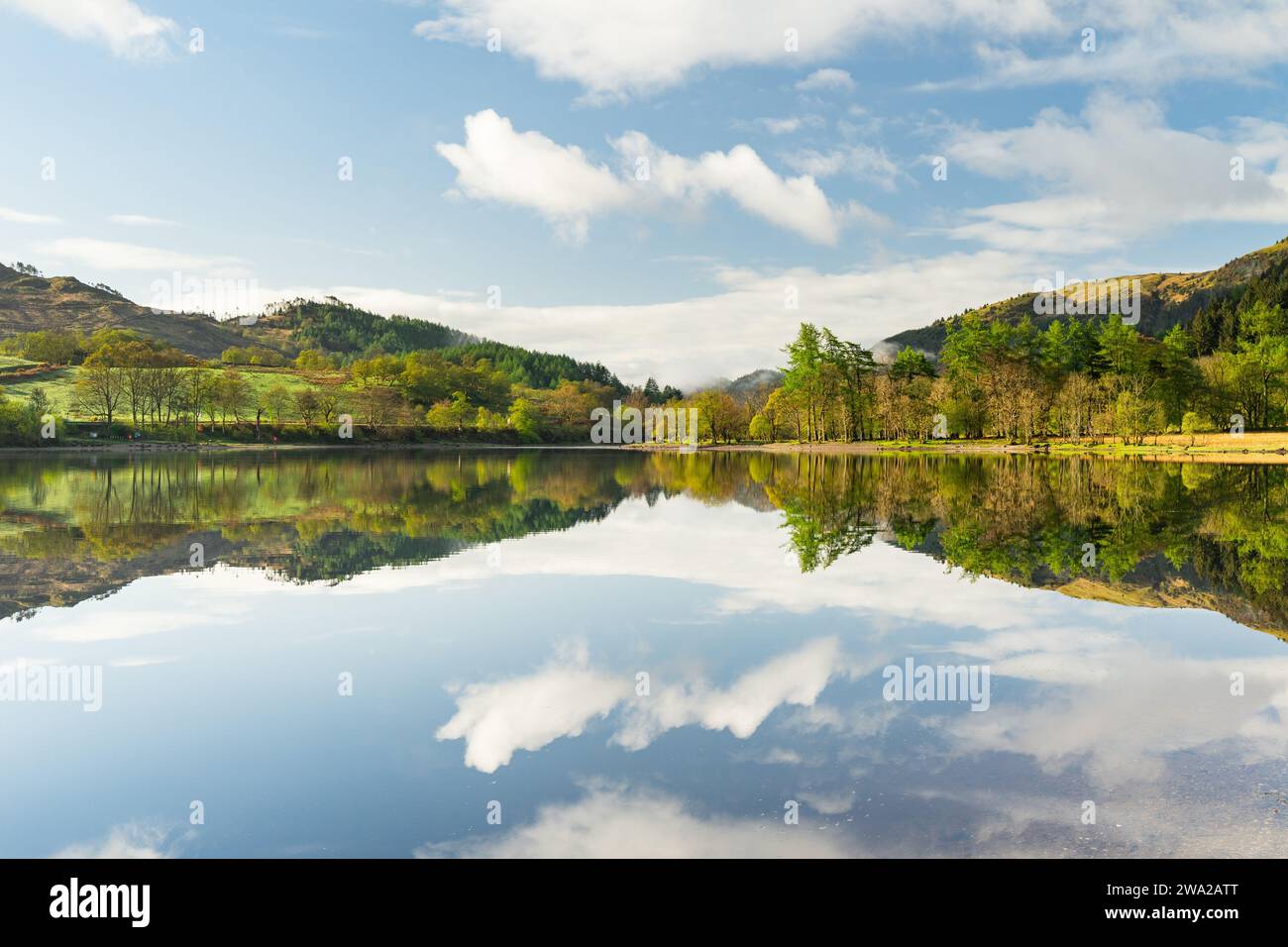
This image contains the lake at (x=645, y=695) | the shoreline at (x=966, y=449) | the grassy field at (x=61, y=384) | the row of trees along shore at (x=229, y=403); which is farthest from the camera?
the grassy field at (x=61, y=384)

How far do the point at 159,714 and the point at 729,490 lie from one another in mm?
38489

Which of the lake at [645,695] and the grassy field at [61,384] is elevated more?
the grassy field at [61,384]

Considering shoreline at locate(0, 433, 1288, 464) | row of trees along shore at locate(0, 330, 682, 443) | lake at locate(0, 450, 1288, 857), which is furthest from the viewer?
row of trees along shore at locate(0, 330, 682, 443)

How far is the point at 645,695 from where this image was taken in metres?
10.5

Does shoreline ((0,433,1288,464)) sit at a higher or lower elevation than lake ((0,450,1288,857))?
higher

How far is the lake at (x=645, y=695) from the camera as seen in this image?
709 cm

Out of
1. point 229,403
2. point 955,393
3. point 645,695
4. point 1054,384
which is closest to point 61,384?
point 229,403

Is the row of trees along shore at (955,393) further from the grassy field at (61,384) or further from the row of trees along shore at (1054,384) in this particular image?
the grassy field at (61,384)

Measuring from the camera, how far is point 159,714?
32.8 ft

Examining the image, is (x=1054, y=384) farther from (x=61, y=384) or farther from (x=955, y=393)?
(x=61, y=384)

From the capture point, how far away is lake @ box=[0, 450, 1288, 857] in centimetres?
709

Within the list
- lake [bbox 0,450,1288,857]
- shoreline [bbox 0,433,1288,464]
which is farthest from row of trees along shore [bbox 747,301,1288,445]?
lake [bbox 0,450,1288,857]

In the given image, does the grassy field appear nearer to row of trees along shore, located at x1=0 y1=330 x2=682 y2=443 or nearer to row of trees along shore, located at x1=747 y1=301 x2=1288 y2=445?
row of trees along shore, located at x1=0 y1=330 x2=682 y2=443

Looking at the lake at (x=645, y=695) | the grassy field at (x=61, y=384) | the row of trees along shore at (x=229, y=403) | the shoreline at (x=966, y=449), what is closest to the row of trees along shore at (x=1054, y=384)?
the shoreline at (x=966, y=449)
